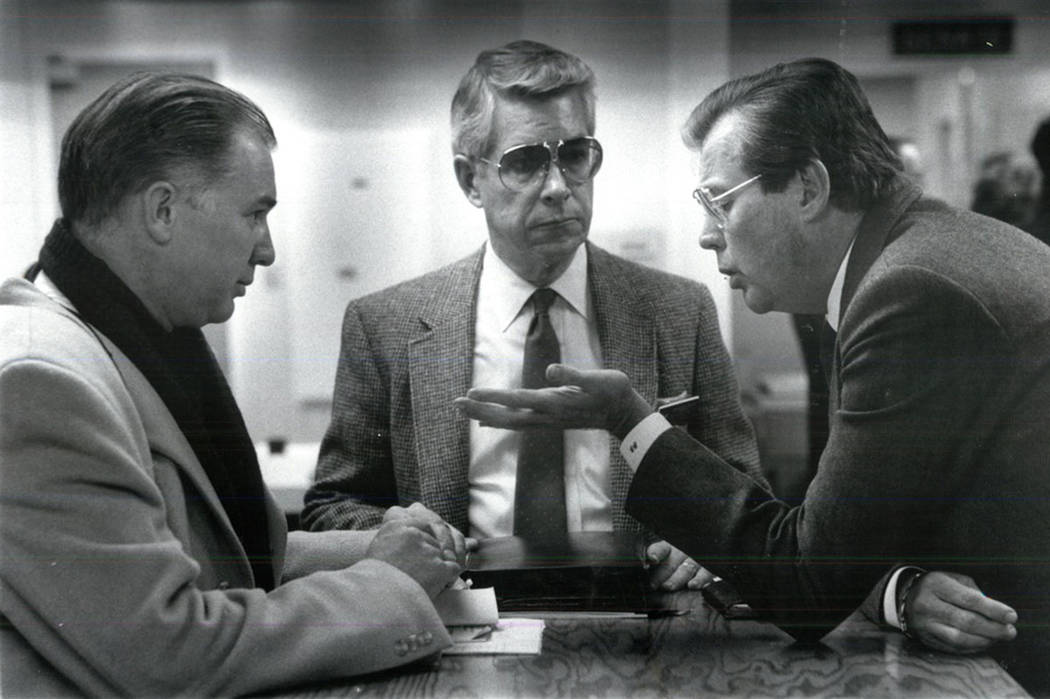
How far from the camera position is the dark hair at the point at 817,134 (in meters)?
1.75

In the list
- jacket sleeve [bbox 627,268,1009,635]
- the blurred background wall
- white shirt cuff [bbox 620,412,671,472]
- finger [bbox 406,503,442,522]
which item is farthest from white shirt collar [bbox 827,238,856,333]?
finger [bbox 406,503,442,522]

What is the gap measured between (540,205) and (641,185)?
0.65 feet

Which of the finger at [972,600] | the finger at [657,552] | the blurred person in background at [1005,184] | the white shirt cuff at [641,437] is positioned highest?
the blurred person in background at [1005,184]

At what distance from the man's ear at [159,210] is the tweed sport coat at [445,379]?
552mm

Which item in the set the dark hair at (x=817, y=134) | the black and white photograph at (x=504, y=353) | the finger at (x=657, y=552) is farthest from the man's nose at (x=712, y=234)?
the finger at (x=657, y=552)

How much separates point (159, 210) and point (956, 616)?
4.59ft

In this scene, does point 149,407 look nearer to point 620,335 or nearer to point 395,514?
point 395,514

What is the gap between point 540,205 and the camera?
6.41 ft

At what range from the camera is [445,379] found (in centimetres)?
205

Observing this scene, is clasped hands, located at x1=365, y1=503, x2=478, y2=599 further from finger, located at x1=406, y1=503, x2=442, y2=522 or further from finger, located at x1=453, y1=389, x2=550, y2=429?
finger, located at x1=453, y1=389, x2=550, y2=429

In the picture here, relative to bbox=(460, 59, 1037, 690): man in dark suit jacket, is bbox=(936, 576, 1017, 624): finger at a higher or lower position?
lower

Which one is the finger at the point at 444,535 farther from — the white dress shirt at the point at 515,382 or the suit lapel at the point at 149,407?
the suit lapel at the point at 149,407

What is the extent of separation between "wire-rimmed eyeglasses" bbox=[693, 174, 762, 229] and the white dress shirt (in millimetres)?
299

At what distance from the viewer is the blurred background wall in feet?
6.30
